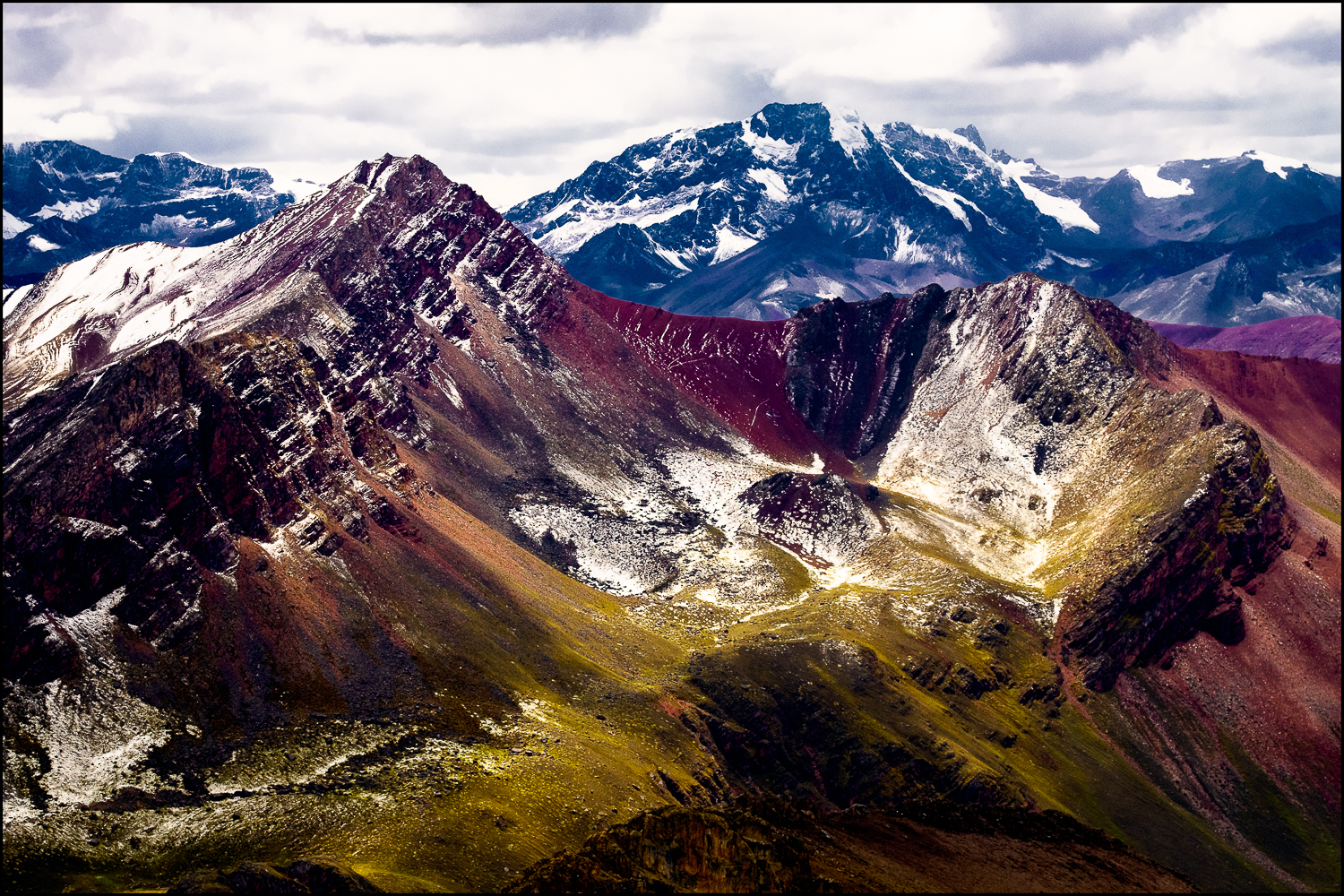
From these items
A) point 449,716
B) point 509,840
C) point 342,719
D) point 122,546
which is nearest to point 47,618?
point 122,546

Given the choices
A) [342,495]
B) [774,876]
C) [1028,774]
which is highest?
[342,495]

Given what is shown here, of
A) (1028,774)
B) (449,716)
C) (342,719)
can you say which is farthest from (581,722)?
(1028,774)

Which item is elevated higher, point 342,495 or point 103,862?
point 342,495

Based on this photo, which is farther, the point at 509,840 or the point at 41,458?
the point at 41,458

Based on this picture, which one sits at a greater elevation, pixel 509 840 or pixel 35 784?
pixel 35 784

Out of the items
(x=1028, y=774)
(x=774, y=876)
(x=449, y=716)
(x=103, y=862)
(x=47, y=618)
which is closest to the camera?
(x=774, y=876)

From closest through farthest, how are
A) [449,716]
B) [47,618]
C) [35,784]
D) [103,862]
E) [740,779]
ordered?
1. [103,862]
2. [35,784]
3. [47,618]
4. [449,716]
5. [740,779]

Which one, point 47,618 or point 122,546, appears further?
point 122,546

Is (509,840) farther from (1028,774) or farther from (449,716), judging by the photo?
(1028,774)

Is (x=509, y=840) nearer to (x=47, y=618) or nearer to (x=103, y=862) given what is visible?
(x=103, y=862)
